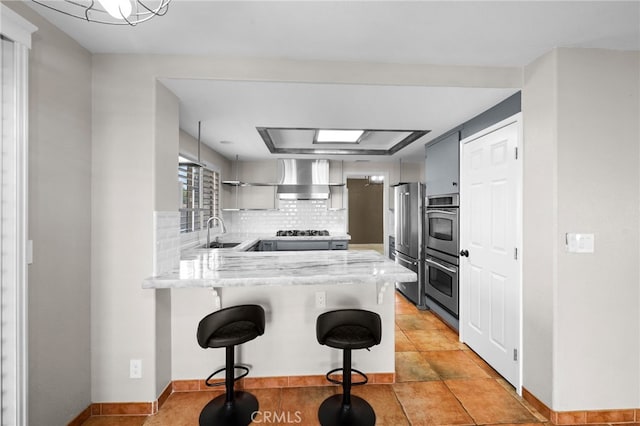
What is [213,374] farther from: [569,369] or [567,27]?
[567,27]

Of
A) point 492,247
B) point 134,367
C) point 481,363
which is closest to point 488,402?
point 481,363

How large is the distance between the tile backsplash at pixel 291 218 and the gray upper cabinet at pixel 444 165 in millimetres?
1957

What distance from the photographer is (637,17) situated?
5.38 ft

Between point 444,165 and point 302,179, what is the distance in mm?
2416

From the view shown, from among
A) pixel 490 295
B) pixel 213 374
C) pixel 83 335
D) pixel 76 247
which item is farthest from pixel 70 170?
pixel 490 295

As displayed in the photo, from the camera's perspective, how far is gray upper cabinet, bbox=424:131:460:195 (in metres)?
3.25

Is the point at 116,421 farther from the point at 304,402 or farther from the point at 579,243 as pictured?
the point at 579,243

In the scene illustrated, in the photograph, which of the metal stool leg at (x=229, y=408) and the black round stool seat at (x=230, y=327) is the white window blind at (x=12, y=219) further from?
the metal stool leg at (x=229, y=408)

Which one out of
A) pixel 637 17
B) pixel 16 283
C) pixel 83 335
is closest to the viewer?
pixel 16 283

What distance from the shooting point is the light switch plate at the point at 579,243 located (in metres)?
1.94

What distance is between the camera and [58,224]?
1.74 metres

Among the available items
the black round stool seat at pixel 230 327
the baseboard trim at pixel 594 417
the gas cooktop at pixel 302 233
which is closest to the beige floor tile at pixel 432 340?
the baseboard trim at pixel 594 417

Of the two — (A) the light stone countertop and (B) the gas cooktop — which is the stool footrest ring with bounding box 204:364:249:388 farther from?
(B) the gas cooktop

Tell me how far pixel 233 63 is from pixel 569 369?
2.96m
